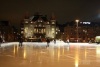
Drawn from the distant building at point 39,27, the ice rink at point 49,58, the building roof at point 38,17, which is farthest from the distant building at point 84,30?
→ the ice rink at point 49,58

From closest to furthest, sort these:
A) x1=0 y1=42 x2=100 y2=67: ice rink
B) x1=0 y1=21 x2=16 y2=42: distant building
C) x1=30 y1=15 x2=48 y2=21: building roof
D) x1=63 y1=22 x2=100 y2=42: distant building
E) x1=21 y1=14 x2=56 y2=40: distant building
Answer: x1=0 y1=42 x2=100 y2=67: ice rink, x1=0 y1=21 x2=16 y2=42: distant building, x1=63 y1=22 x2=100 y2=42: distant building, x1=21 y1=14 x2=56 y2=40: distant building, x1=30 y1=15 x2=48 y2=21: building roof

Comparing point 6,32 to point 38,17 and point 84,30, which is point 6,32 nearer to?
point 38,17

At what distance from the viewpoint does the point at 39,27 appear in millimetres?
177750

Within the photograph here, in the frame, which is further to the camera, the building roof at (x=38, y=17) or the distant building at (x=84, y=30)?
the building roof at (x=38, y=17)

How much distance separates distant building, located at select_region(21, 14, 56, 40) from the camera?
574ft

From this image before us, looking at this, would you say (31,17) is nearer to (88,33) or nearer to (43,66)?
(88,33)

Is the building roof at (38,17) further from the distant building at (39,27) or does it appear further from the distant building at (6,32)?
the distant building at (6,32)

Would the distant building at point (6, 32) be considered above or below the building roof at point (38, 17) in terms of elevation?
below

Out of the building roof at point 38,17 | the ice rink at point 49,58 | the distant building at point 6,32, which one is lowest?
the ice rink at point 49,58

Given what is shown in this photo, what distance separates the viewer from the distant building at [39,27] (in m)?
175

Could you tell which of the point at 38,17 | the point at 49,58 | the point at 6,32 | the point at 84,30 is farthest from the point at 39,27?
the point at 49,58

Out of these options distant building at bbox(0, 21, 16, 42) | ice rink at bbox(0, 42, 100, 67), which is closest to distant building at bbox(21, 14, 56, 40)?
distant building at bbox(0, 21, 16, 42)

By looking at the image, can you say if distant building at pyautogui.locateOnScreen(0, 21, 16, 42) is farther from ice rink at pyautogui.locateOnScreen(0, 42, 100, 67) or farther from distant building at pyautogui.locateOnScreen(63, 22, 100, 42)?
ice rink at pyautogui.locateOnScreen(0, 42, 100, 67)

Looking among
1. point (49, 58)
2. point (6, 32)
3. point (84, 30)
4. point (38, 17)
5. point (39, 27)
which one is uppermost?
point (38, 17)
